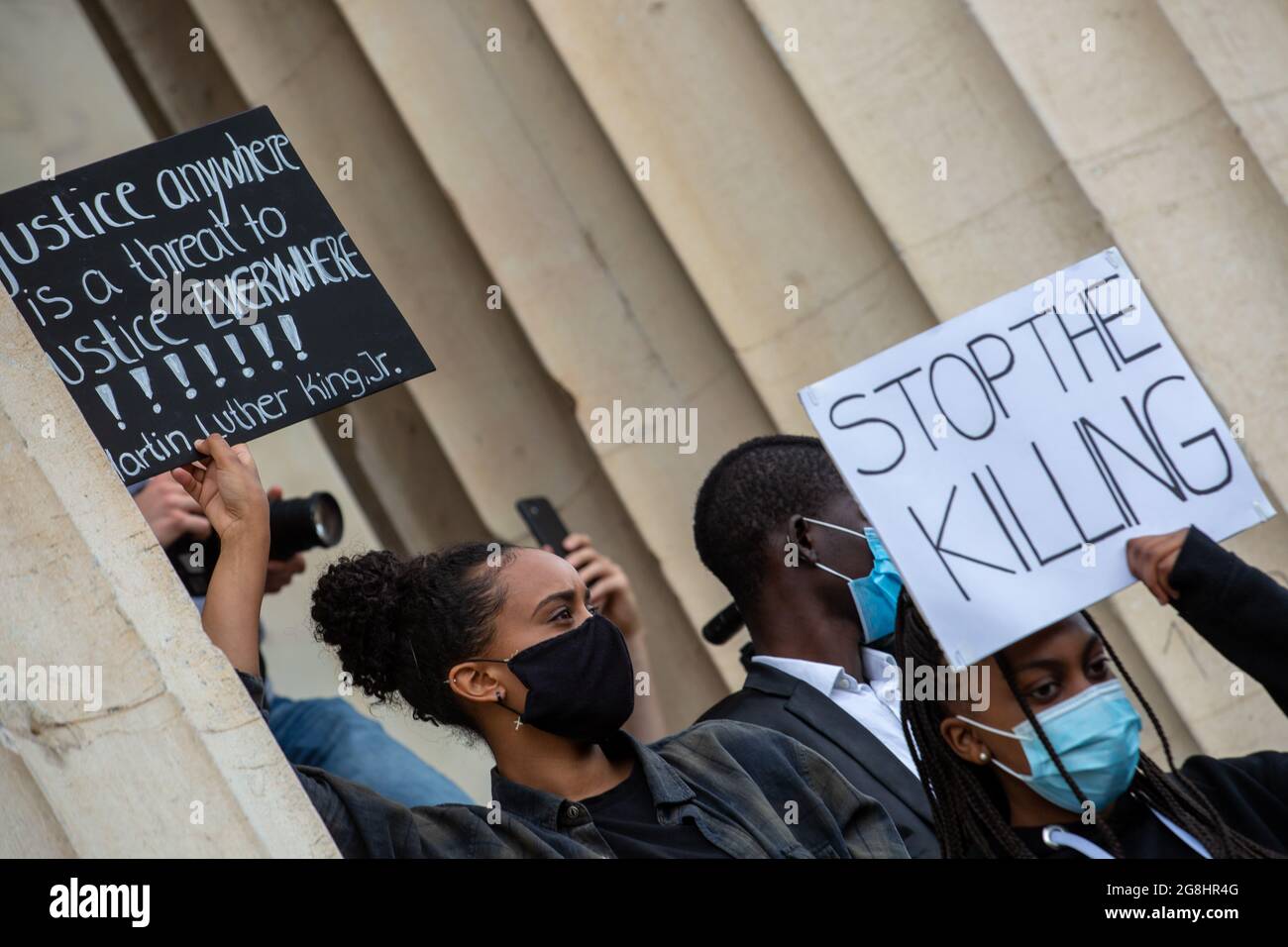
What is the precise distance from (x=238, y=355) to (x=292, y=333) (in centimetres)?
10

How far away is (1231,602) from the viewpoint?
2.12 metres

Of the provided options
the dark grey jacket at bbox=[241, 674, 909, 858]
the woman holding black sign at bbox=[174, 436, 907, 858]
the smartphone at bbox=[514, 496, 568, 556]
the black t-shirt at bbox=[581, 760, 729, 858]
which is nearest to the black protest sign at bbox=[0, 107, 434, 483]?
the woman holding black sign at bbox=[174, 436, 907, 858]

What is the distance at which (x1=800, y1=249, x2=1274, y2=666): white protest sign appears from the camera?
86.2 inches

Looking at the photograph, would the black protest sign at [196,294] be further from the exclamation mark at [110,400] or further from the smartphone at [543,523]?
the smartphone at [543,523]

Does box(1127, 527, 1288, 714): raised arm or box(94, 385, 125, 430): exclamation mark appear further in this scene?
box(94, 385, 125, 430): exclamation mark

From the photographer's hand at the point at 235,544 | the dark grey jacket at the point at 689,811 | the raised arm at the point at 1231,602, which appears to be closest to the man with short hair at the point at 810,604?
the dark grey jacket at the point at 689,811

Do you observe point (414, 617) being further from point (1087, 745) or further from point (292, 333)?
point (1087, 745)

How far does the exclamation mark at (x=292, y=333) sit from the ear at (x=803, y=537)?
46.2 inches

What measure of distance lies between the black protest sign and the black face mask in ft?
1.85

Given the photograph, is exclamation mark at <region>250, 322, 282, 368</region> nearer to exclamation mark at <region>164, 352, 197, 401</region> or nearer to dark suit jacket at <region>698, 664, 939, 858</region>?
exclamation mark at <region>164, 352, 197, 401</region>

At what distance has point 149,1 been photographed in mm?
5559

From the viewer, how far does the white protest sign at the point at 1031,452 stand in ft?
7.18

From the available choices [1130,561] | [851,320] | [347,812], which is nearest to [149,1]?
[851,320]
